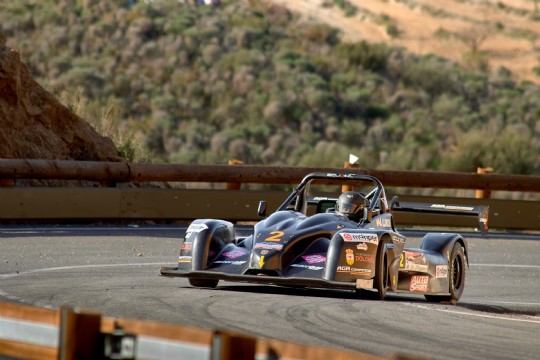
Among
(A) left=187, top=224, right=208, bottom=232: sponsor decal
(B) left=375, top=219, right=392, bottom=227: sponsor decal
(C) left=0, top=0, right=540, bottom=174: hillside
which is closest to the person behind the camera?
(A) left=187, top=224, right=208, bottom=232: sponsor decal

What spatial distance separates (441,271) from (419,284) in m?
0.40

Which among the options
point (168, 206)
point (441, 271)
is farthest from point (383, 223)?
point (168, 206)

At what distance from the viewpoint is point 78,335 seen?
21.0 feet

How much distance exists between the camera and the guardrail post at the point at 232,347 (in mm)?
5781

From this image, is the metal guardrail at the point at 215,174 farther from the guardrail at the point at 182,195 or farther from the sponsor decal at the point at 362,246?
the sponsor decal at the point at 362,246

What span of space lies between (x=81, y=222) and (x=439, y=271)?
8673mm

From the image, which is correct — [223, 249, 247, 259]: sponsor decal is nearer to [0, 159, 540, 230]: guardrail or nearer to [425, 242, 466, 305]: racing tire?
[425, 242, 466, 305]: racing tire

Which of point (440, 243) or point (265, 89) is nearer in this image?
point (440, 243)

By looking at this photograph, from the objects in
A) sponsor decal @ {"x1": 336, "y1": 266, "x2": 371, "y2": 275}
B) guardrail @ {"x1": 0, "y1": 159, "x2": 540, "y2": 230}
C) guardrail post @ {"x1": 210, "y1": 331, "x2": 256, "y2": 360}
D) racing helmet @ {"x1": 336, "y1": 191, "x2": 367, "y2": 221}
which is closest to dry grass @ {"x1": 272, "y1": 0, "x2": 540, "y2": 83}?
guardrail @ {"x1": 0, "y1": 159, "x2": 540, "y2": 230}

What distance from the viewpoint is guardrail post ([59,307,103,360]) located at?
6367mm

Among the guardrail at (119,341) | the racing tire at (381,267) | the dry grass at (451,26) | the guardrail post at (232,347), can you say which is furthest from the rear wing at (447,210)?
the dry grass at (451,26)

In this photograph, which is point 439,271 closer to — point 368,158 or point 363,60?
point 368,158

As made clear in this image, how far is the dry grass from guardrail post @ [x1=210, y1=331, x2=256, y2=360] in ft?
212

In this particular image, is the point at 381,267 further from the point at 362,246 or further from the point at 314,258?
the point at 314,258
